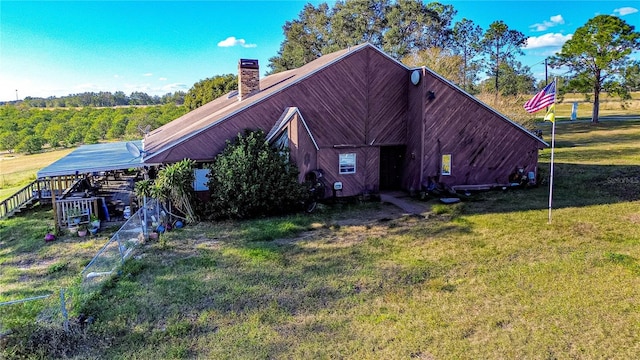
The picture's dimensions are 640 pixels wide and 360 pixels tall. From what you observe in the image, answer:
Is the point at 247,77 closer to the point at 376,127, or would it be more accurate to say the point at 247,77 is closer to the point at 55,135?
the point at 376,127

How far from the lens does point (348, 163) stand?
17359 mm

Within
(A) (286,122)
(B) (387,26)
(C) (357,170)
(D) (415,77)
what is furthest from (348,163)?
(B) (387,26)

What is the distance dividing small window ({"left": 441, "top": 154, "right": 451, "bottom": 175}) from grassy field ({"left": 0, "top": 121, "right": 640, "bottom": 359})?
309 centimetres

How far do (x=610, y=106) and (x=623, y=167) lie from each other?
58.9 metres

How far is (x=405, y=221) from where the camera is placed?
46.4 feet

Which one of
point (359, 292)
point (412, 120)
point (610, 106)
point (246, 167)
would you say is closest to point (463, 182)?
point (412, 120)

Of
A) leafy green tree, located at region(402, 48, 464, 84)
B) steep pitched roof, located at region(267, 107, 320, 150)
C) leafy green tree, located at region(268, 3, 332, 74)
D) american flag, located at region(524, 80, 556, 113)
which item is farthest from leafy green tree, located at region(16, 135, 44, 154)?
american flag, located at region(524, 80, 556, 113)

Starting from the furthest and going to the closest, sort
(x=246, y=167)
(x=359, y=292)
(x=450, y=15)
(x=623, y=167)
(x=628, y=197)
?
1. (x=450, y=15)
2. (x=623, y=167)
3. (x=628, y=197)
4. (x=246, y=167)
5. (x=359, y=292)

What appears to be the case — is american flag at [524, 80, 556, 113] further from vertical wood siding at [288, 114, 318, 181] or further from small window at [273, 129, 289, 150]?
small window at [273, 129, 289, 150]

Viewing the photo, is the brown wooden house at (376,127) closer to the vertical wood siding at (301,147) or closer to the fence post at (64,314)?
the vertical wood siding at (301,147)

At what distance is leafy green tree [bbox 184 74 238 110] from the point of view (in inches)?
1817

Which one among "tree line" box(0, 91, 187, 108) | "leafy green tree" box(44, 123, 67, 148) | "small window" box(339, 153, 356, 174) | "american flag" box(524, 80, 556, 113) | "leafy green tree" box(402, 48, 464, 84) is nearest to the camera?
"american flag" box(524, 80, 556, 113)

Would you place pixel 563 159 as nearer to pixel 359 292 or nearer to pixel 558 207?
pixel 558 207

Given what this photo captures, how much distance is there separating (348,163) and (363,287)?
885cm
